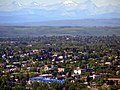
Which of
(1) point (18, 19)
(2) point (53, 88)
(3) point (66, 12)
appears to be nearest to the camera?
(2) point (53, 88)

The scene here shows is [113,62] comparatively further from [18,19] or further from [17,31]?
[18,19]

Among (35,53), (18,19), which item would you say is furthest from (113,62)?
(18,19)

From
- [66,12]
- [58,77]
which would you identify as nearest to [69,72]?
[58,77]

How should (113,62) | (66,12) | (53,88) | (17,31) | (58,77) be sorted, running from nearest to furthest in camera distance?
(53,88) → (58,77) → (113,62) → (17,31) → (66,12)

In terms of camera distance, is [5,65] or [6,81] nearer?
[6,81]

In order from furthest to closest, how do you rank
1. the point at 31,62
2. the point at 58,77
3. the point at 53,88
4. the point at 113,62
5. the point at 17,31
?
the point at 17,31, the point at 31,62, the point at 113,62, the point at 58,77, the point at 53,88

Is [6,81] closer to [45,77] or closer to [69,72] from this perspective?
[45,77]

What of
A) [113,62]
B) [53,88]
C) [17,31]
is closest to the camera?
[53,88]

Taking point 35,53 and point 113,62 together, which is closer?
point 113,62
